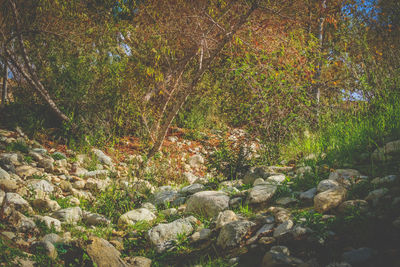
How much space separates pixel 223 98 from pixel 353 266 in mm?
4596

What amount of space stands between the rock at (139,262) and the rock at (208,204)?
87 centimetres

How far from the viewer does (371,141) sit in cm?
290

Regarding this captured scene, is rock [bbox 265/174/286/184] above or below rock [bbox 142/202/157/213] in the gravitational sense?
above

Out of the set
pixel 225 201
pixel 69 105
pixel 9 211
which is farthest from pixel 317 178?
pixel 69 105

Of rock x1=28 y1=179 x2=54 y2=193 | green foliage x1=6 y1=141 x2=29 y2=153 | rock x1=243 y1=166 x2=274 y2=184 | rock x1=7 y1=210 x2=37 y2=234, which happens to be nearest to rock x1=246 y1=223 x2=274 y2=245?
rock x1=243 y1=166 x2=274 y2=184

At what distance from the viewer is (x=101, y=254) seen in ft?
6.05

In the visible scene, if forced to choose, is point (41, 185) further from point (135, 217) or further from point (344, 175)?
point (344, 175)

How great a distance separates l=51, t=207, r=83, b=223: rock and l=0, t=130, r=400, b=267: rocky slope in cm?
1

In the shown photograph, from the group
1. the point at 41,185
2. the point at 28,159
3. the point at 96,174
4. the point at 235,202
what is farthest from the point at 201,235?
the point at 28,159

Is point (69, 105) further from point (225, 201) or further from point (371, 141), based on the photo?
point (371, 141)

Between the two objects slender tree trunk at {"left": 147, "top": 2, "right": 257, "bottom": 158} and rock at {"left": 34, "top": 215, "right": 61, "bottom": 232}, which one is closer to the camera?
rock at {"left": 34, "top": 215, "right": 61, "bottom": 232}

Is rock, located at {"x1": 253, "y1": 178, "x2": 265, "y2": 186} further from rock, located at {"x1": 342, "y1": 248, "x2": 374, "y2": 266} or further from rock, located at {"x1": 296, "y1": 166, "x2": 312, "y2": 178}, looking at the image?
rock, located at {"x1": 342, "y1": 248, "x2": 374, "y2": 266}

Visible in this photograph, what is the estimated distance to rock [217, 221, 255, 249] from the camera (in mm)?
1993

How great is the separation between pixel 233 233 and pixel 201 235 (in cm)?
35
